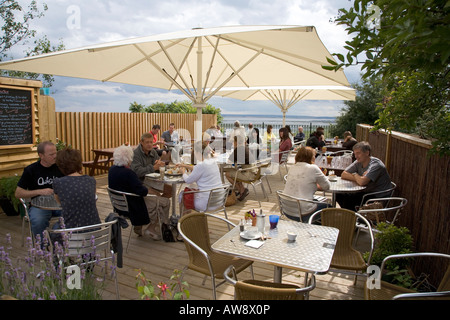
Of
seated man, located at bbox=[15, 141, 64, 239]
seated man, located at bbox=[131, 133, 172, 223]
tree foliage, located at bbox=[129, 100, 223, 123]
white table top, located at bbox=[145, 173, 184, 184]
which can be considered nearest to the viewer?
seated man, located at bbox=[15, 141, 64, 239]

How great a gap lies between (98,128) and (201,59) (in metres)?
5.24

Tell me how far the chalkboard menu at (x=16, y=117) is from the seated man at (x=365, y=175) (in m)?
5.48

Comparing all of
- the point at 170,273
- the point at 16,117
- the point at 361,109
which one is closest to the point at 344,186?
the point at 170,273

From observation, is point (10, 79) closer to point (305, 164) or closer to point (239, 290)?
point (305, 164)

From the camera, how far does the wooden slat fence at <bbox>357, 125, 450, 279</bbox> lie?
2.95m

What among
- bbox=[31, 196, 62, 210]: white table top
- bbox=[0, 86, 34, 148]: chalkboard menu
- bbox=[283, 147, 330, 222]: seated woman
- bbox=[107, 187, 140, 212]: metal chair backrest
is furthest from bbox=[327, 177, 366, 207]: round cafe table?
bbox=[0, 86, 34, 148]: chalkboard menu

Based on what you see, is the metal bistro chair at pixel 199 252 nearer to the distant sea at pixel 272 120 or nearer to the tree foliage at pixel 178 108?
the tree foliage at pixel 178 108

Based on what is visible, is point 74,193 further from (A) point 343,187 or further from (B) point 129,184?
(A) point 343,187

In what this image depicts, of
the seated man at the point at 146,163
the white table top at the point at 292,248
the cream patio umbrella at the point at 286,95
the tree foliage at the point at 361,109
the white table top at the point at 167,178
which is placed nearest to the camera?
the white table top at the point at 292,248

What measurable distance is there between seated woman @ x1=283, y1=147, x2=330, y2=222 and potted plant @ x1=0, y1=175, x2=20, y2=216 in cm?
431

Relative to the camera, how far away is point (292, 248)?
2389 mm

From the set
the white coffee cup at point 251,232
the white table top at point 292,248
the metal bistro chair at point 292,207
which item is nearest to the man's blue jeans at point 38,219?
the white table top at point 292,248

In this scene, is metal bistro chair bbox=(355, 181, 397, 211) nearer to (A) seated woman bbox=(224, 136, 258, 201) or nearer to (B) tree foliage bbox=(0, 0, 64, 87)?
(A) seated woman bbox=(224, 136, 258, 201)

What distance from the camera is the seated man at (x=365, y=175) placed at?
427cm
